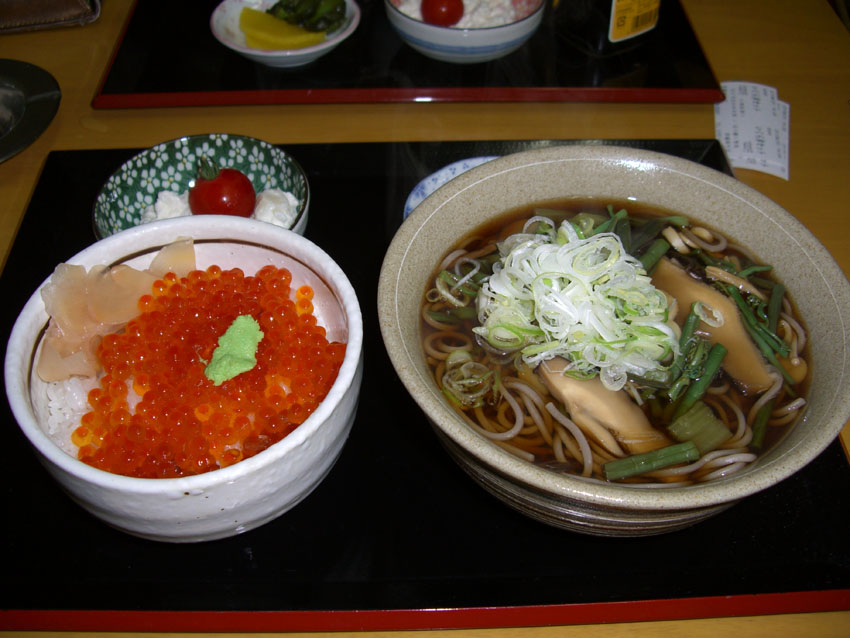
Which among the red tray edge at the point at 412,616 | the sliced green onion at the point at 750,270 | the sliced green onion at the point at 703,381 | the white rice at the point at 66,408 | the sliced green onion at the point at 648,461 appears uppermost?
the sliced green onion at the point at 750,270

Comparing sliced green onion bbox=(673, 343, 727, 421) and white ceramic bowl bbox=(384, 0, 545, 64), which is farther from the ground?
white ceramic bowl bbox=(384, 0, 545, 64)

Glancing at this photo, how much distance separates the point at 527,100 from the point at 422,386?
1.49 meters

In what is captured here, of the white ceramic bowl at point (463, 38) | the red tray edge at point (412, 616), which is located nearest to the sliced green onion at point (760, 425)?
the red tray edge at point (412, 616)

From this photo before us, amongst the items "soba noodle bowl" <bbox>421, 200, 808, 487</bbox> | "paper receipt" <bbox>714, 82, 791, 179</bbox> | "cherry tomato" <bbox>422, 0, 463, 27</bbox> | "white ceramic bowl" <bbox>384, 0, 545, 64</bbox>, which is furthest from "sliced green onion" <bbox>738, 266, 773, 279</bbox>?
"cherry tomato" <bbox>422, 0, 463, 27</bbox>

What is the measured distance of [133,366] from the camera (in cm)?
129

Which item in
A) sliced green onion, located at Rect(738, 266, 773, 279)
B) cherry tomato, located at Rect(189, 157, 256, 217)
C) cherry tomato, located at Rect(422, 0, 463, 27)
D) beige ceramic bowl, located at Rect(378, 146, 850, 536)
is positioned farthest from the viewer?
cherry tomato, located at Rect(422, 0, 463, 27)

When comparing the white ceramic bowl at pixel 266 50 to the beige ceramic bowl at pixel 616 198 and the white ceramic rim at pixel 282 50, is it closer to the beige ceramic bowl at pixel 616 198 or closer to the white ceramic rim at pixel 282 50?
the white ceramic rim at pixel 282 50

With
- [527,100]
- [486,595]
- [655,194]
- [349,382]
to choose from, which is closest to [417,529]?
[486,595]

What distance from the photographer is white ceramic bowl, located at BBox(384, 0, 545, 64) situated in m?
2.14

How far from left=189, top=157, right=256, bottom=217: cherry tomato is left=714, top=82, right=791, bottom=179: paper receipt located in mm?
1564

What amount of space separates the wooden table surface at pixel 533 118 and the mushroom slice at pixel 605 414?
106 centimetres

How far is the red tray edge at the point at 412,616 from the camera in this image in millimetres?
1171

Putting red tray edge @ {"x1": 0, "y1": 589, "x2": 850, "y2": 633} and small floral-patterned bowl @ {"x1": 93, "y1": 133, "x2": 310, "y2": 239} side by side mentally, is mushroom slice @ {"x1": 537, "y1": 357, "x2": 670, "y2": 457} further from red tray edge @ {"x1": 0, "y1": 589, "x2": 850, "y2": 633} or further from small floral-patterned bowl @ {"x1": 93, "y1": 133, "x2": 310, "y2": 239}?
small floral-patterned bowl @ {"x1": 93, "y1": 133, "x2": 310, "y2": 239}

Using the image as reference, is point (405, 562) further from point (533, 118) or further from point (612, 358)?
point (533, 118)
